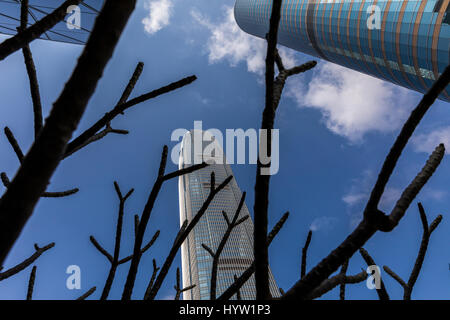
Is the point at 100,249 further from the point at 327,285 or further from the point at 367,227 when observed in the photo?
the point at 367,227

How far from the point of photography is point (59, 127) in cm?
68

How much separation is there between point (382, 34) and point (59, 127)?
2065 inches

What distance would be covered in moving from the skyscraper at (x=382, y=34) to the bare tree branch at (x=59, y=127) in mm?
43171

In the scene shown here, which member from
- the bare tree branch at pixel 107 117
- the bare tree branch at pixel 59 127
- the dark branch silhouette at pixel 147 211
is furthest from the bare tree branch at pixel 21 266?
the bare tree branch at pixel 59 127

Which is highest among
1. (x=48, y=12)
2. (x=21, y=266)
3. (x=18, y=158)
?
(x=48, y=12)

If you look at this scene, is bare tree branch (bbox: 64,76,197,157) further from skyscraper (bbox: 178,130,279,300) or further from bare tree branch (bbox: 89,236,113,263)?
skyscraper (bbox: 178,130,279,300)

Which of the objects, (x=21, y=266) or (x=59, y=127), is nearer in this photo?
(x=59, y=127)

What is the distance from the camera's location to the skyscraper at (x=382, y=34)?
33.0 metres

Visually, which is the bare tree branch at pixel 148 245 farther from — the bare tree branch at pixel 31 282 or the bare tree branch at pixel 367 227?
the bare tree branch at pixel 367 227

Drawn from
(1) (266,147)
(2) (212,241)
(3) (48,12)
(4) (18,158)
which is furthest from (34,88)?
(2) (212,241)

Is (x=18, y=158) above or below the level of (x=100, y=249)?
above

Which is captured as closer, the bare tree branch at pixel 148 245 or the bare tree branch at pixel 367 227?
the bare tree branch at pixel 367 227

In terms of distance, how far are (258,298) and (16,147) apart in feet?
7.17
